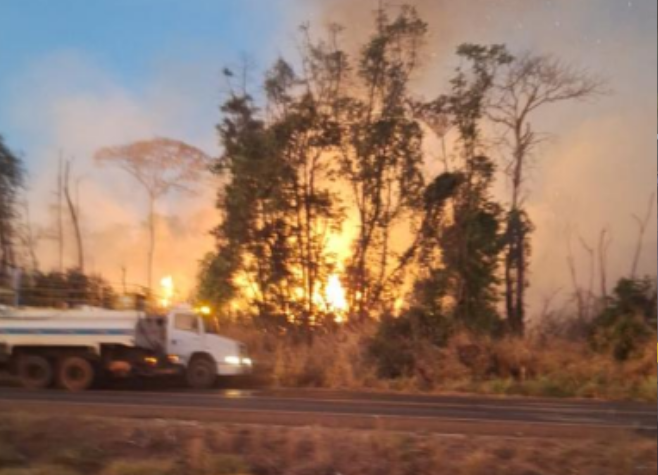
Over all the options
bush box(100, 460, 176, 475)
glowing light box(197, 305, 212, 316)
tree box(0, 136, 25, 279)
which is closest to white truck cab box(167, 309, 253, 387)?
glowing light box(197, 305, 212, 316)

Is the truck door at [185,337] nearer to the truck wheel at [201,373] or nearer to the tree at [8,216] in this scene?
the truck wheel at [201,373]

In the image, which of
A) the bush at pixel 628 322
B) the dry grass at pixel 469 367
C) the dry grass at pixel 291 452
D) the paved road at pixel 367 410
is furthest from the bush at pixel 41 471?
the bush at pixel 628 322

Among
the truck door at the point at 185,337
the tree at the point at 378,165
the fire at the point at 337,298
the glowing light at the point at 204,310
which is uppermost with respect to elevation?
the tree at the point at 378,165

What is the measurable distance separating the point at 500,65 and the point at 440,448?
54.8 feet

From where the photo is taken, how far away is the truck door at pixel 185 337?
2483 cm

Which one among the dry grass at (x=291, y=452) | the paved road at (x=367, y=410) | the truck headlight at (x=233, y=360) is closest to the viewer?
the dry grass at (x=291, y=452)

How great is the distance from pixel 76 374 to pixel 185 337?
2.89 metres

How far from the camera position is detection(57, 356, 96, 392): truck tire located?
2353 centimetres

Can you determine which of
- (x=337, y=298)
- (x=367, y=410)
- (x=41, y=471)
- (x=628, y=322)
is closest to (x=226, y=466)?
(x=41, y=471)

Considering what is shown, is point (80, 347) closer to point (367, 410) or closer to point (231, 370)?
point (231, 370)

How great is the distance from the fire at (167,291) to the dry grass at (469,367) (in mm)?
3364

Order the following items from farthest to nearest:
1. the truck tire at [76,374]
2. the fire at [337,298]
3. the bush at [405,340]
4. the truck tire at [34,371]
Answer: the fire at [337,298]
the bush at [405,340]
the truck tire at [34,371]
the truck tire at [76,374]

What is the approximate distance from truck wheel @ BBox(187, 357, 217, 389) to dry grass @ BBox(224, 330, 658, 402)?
247 cm

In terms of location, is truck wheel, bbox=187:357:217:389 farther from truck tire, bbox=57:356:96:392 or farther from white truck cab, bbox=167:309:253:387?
truck tire, bbox=57:356:96:392
